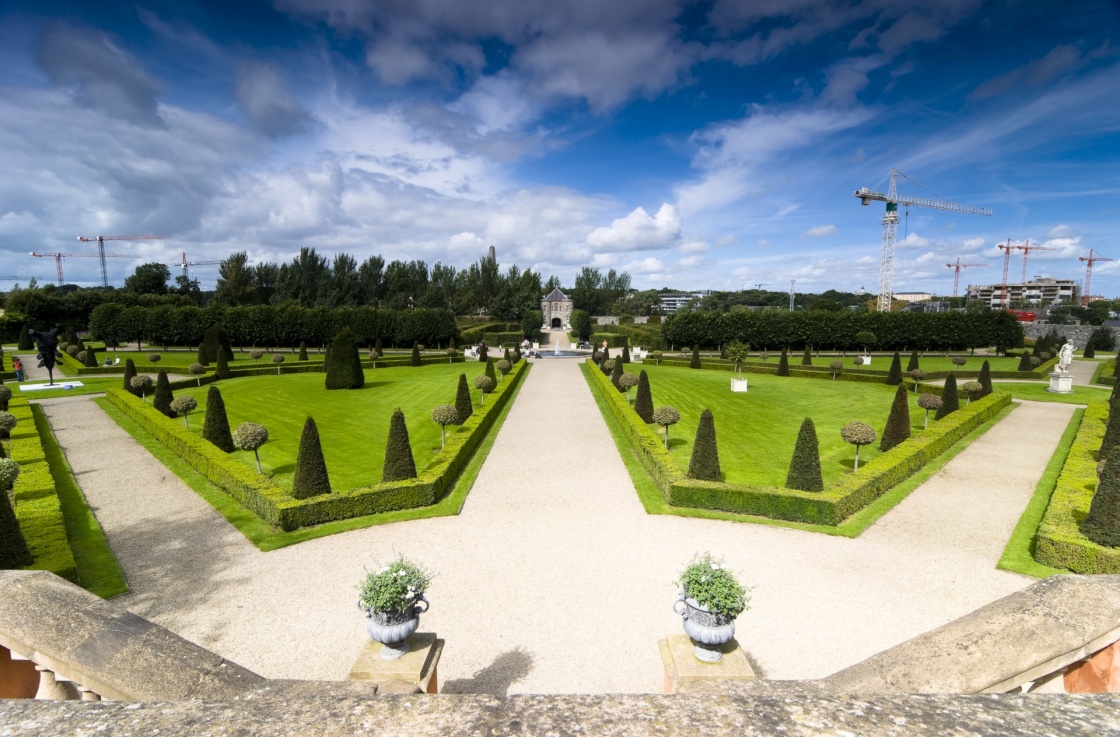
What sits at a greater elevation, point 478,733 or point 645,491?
point 478,733

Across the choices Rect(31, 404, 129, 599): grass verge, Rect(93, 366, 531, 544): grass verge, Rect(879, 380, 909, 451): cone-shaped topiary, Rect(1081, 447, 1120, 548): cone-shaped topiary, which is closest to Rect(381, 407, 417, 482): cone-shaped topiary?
Rect(93, 366, 531, 544): grass verge

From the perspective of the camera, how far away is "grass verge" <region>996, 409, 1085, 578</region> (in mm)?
10117

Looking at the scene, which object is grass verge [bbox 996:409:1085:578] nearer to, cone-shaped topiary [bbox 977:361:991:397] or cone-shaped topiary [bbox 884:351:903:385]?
cone-shaped topiary [bbox 977:361:991:397]

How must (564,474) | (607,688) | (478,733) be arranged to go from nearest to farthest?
(478,733) → (607,688) → (564,474)

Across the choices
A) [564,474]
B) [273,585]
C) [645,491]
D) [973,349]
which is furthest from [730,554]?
[973,349]

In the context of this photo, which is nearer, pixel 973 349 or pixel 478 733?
pixel 478 733

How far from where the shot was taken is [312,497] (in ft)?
41.3

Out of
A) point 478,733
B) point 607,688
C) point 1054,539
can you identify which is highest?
point 478,733

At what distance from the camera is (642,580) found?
9.73 metres

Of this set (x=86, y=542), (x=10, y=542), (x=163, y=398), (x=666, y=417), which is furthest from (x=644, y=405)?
(x=163, y=398)

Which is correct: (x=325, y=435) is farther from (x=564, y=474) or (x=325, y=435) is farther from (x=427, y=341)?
(x=427, y=341)

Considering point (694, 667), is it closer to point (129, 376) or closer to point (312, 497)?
point (312, 497)

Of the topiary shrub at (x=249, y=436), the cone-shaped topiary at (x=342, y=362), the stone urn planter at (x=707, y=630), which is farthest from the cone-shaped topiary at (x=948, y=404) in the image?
the cone-shaped topiary at (x=342, y=362)

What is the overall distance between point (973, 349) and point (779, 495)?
56.6 meters
